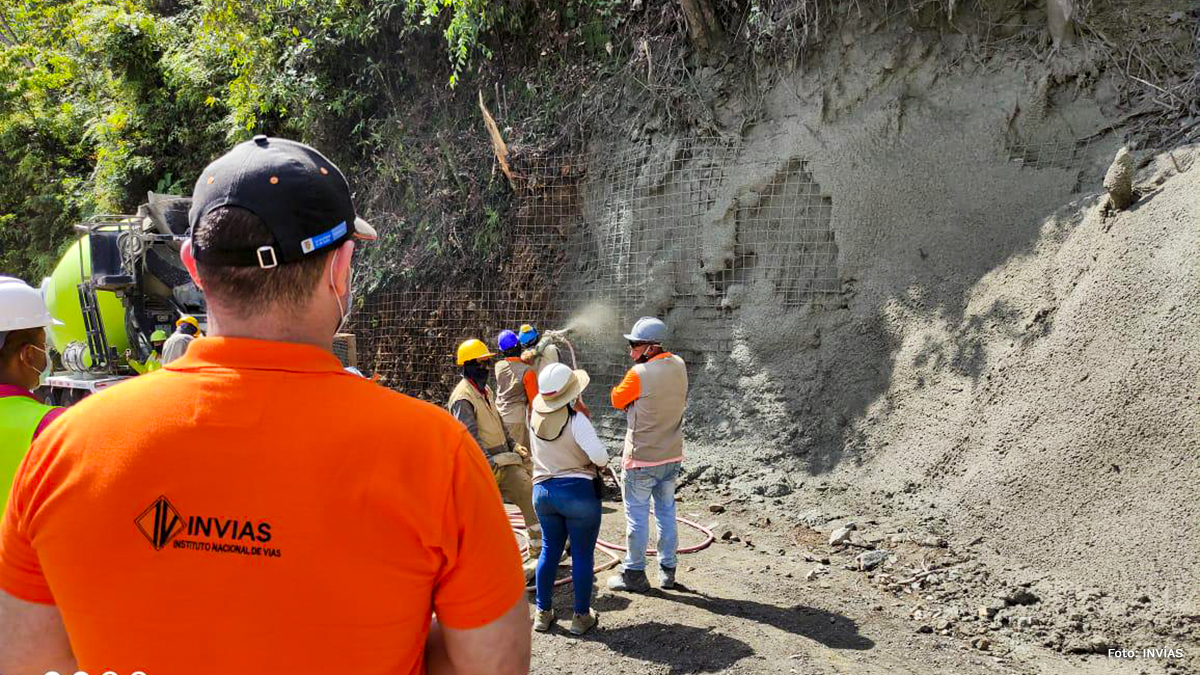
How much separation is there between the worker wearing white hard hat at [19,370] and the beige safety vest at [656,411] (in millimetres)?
4334

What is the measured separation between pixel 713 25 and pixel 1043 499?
21.8 feet

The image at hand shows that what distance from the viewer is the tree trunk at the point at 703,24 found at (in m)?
10.7

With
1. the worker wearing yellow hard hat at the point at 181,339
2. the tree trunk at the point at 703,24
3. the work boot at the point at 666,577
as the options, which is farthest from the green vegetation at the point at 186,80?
the work boot at the point at 666,577

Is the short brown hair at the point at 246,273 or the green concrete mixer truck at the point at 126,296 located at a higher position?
the short brown hair at the point at 246,273

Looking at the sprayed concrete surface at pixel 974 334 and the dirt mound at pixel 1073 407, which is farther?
the sprayed concrete surface at pixel 974 334

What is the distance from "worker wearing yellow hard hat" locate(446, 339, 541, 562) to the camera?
22.9 ft

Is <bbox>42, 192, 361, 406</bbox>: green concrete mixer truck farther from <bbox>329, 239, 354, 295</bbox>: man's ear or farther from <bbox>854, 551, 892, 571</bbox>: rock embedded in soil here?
<bbox>329, 239, 354, 295</bbox>: man's ear

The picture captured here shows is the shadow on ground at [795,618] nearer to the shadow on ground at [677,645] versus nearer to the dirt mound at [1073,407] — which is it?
the shadow on ground at [677,645]

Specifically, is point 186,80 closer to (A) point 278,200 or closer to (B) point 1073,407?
(B) point 1073,407

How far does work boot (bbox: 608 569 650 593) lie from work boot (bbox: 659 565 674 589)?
13 centimetres

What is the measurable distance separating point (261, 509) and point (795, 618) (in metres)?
5.30

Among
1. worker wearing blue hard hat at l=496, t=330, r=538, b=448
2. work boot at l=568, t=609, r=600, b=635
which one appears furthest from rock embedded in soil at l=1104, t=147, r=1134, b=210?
work boot at l=568, t=609, r=600, b=635

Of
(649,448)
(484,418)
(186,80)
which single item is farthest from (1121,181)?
(186,80)

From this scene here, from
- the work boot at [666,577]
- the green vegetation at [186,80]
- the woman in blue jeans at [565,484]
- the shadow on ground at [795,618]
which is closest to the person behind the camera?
the shadow on ground at [795,618]
